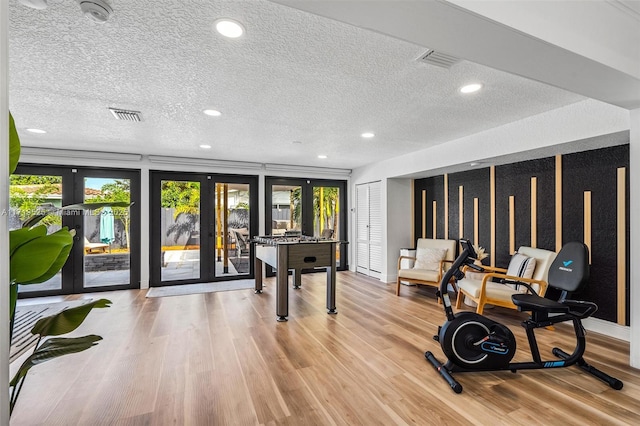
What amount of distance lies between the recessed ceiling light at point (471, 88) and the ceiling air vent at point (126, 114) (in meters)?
3.22

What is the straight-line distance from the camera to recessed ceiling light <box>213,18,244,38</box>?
1.65 meters

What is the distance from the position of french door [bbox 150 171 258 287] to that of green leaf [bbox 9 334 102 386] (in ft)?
16.2

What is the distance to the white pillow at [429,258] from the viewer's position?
15.5ft

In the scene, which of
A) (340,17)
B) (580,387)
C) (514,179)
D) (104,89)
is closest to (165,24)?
(340,17)

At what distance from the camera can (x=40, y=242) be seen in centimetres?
87

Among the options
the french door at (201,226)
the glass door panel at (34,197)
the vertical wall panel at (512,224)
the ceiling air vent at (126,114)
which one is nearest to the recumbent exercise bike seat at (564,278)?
the vertical wall panel at (512,224)

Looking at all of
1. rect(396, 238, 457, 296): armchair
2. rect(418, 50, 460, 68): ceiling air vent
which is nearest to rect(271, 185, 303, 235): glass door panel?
rect(396, 238, 457, 296): armchair

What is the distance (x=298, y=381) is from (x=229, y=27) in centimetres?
248

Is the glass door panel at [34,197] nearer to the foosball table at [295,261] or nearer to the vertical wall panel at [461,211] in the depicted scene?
the foosball table at [295,261]

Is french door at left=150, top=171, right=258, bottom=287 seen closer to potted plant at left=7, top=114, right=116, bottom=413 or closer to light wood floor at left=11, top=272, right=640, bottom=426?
light wood floor at left=11, top=272, right=640, bottom=426

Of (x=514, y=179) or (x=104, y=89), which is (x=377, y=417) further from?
(x=514, y=179)

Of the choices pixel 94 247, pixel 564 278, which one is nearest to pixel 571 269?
pixel 564 278

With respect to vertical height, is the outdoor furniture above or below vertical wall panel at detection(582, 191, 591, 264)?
below

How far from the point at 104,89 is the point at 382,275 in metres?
5.05
